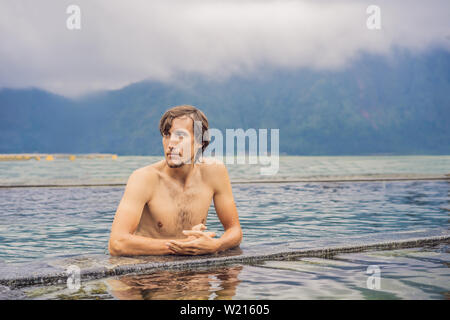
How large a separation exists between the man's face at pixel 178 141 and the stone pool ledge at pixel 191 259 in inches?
34.3

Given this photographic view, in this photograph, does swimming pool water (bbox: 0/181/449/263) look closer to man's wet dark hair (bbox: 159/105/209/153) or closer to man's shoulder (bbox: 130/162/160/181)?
man's shoulder (bbox: 130/162/160/181)

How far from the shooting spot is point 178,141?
16.0 feet

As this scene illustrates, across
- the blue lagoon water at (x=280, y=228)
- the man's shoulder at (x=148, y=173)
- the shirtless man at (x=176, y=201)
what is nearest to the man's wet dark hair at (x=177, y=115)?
the shirtless man at (x=176, y=201)

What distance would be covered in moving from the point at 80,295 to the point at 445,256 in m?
3.49

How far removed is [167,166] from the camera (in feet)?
16.9

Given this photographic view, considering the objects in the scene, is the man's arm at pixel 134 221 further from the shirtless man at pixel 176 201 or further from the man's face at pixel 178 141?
the man's face at pixel 178 141

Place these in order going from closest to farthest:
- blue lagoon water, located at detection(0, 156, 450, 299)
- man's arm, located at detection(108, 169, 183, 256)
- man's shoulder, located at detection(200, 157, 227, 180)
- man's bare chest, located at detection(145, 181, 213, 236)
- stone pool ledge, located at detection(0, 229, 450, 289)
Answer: blue lagoon water, located at detection(0, 156, 450, 299) < stone pool ledge, located at detection(0, 229, 450, 289) < man's arm, located at detection(108, 169, 183, 256) < man's bare chest, located at detection(145, 181, 213, 236) < man's shoulder, located at detection(200, 157, 227, 180)

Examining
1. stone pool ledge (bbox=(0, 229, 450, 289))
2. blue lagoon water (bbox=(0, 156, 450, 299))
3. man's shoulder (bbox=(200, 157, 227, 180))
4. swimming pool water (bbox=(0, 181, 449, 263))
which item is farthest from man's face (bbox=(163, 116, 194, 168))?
swimming pool water (bbox=(0, 181, 449, 263))

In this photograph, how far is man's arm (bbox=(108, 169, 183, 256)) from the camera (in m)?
4.85

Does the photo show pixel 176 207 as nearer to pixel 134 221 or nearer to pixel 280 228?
pixel 134 221

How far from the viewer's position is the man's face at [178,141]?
4.87 m
